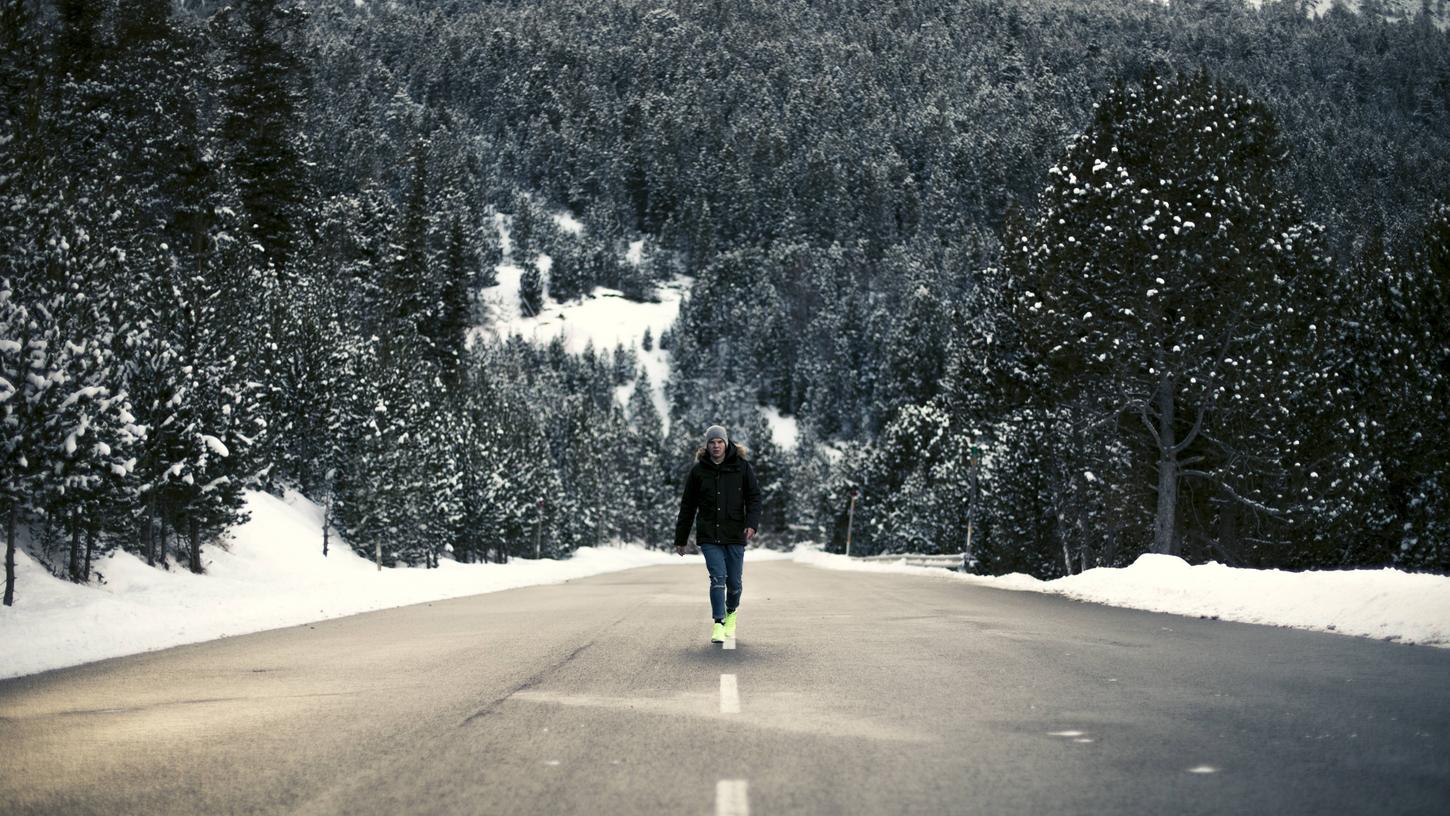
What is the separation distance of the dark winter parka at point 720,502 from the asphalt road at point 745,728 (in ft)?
4.00

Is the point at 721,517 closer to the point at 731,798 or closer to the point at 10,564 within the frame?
the point at 731,798

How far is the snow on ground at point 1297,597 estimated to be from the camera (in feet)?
36.9

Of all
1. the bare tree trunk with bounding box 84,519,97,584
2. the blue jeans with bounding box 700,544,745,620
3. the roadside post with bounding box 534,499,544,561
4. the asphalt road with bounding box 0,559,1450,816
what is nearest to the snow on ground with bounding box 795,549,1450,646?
the asphalt road with bounding box 0,559,1450,816

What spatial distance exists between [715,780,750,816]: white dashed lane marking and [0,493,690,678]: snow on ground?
24.4ft

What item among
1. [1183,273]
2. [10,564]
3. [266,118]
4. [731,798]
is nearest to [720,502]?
[731,798]

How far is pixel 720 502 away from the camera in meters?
11.1

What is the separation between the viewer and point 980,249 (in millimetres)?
164500

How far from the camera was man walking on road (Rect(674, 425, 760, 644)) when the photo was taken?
1105 cm

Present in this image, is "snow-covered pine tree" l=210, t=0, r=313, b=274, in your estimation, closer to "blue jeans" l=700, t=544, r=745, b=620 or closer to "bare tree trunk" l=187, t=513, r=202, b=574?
"bare tree trunk" l=187, t=513, r=202, b=574

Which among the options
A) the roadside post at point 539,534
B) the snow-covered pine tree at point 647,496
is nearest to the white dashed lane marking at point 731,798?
the roadside post at point 539,534

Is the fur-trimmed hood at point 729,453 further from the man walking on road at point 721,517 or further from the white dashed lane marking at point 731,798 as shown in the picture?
the white dashed lane marking at point 731,798

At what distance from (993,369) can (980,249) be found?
448ft

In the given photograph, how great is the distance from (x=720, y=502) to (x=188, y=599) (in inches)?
456

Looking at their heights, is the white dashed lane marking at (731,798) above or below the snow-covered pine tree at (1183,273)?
below
